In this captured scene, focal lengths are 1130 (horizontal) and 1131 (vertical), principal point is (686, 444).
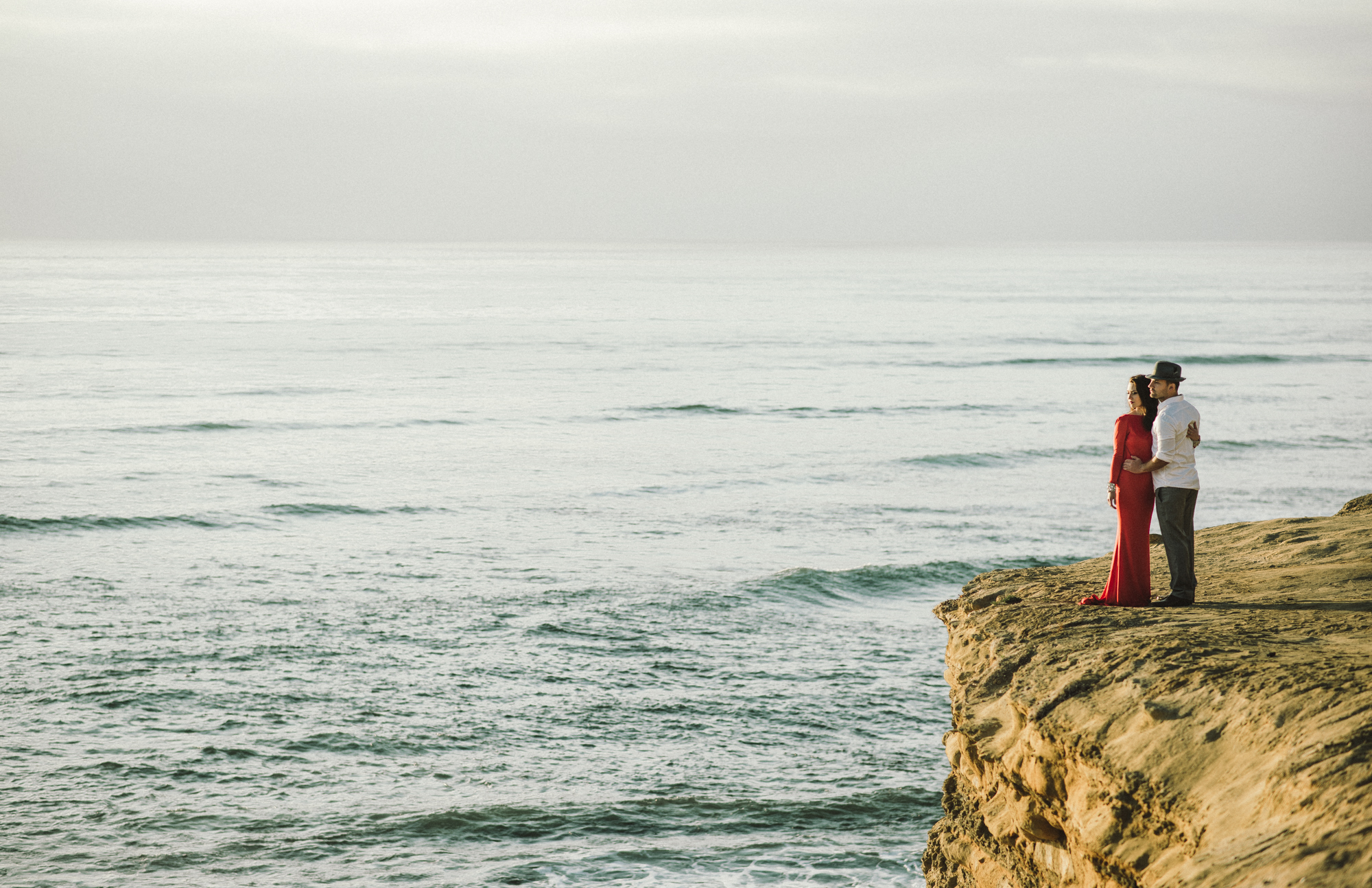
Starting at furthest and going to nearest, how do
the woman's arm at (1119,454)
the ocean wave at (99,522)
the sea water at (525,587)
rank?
the ocean wave at (99,522) < the sea water at (525,587) < the woman's arm at (1119,454)

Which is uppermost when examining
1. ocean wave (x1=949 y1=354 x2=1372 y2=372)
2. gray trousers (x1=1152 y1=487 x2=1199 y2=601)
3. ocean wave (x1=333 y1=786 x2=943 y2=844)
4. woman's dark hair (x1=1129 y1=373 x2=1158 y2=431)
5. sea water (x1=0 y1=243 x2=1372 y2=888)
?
woman's dark hair (x1=1129 y1=373 x2=1158 y2=431)

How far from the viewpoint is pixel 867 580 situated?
65.4ft

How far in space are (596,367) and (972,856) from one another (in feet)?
149

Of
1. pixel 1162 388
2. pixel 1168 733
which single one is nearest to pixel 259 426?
pixel 1162 388

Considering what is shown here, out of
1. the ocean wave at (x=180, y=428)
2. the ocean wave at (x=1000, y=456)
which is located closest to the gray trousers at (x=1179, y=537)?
the ocean wave at (x=1000, y=456)

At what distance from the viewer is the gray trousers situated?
27.5 ft

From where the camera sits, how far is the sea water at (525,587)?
11516 mm

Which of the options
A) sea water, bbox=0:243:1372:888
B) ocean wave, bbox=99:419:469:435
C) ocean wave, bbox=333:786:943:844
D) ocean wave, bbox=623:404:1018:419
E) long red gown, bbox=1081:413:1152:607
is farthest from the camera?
ocean wave, bbox=623:404:1018:419

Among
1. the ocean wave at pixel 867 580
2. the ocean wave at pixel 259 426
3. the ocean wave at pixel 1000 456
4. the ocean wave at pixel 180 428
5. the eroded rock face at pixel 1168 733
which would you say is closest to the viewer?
the eroded rock face at pixel 1168 733

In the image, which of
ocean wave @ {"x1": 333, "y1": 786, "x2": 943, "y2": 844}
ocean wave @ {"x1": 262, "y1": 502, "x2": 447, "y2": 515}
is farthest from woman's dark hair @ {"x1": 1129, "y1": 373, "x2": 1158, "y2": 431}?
ocean wave @ {"x1": 262, "y1": 502, "x2": 447, "y2": 515}

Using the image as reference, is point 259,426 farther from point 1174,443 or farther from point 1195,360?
point 1195,360

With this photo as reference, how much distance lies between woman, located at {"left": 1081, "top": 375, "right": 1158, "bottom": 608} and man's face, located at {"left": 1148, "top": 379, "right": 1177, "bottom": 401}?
0.55 feet

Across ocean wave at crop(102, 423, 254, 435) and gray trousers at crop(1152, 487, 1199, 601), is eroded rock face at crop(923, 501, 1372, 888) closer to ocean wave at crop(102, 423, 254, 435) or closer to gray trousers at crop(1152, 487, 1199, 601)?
gray trousers at crop(1152, 487, 1199, 601)

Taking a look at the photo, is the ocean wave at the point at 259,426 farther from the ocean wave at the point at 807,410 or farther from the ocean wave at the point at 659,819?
the ocean wave at the point at 659,819
